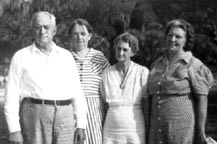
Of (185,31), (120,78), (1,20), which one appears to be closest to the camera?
(185,31)

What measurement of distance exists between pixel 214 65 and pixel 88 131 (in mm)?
11843

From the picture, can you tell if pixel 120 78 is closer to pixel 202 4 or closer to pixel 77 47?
pixel 77 47

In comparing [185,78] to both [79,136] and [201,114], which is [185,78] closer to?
[201,114]

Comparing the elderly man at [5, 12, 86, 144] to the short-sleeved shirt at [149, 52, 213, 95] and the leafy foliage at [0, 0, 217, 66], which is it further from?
the leafy foliage at [0, 0, 217, 66]

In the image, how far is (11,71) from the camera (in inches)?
105

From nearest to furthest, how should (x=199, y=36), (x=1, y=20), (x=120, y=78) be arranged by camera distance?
(x=120, y=78) → (x=199, y=36) → (x=1, y=20)

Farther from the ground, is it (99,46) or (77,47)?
(99,46)

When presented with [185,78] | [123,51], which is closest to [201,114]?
[185,78]

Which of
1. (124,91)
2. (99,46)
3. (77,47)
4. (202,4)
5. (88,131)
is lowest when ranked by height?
(88,131)

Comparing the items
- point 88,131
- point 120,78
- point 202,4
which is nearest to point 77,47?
point 120,78

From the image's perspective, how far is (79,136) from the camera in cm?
292

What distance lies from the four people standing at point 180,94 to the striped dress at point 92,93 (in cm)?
50

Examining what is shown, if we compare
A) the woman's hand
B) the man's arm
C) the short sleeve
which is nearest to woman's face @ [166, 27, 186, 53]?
the short sleeve

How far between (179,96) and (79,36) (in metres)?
1.00
